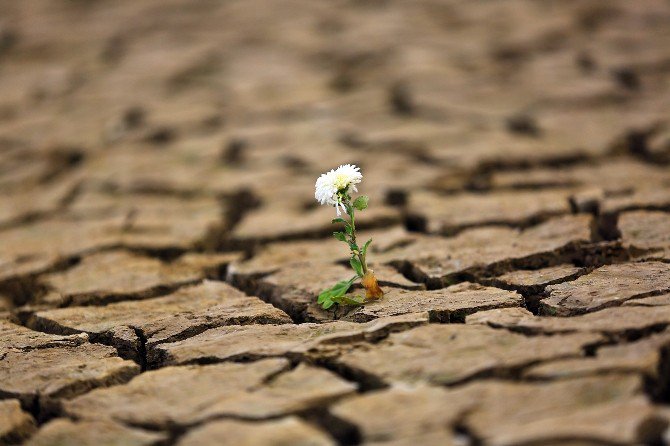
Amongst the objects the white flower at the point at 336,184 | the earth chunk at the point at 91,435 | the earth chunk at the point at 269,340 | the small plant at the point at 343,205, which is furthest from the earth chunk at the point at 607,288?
the earth chunk at the point at 91,435

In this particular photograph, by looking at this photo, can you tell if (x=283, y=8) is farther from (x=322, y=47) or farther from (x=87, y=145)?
(x=87, y=145)

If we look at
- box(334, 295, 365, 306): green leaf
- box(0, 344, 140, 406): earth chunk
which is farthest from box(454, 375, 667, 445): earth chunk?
box(0, 344, 140, 406): earth chunk

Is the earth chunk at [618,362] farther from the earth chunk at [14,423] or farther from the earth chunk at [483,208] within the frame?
the earth chunk at [483,208]

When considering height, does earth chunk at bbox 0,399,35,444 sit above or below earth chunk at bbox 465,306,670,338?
below

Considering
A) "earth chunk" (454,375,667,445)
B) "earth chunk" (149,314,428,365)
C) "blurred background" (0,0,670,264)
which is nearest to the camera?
"earth chunk" (454,375,667,445)

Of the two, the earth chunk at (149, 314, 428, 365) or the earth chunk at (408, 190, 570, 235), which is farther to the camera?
the earth chunk at (408, 190, 570, 235)

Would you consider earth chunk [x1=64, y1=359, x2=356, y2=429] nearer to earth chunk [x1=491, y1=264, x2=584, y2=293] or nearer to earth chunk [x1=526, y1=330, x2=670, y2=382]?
earth chunk [x1=526, y1=330, x2=670, y2=382]

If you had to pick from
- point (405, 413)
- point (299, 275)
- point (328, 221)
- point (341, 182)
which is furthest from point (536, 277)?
point (328, 221)
